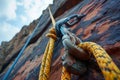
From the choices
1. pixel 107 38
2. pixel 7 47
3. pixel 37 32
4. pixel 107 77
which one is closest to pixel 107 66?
pixel 107 77

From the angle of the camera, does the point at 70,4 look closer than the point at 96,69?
No

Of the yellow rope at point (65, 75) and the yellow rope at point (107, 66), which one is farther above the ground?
the yellow rope at point (107, 66)

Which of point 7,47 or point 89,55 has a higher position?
point 89,55

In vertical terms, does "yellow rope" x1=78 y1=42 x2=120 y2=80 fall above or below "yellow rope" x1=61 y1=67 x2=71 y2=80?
above

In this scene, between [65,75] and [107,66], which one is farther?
[65,75]

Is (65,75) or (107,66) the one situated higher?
(107,66)

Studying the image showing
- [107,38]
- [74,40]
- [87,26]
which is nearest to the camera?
[74,40]

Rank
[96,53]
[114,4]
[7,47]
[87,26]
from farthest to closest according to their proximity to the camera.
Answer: [7,47], [87,26], [114,4], [96,53]

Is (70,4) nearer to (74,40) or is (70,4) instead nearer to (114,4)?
(114,4)

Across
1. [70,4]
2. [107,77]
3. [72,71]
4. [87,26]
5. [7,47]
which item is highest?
[107,77]

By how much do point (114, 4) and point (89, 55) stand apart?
74 cm

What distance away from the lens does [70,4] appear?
4211 millimetres

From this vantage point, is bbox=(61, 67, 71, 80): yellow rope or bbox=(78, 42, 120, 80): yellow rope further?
bbox=(61, 67, 71, 80): yellow rope

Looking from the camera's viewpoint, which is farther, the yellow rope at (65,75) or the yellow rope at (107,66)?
the yellow rope at (65,75)
